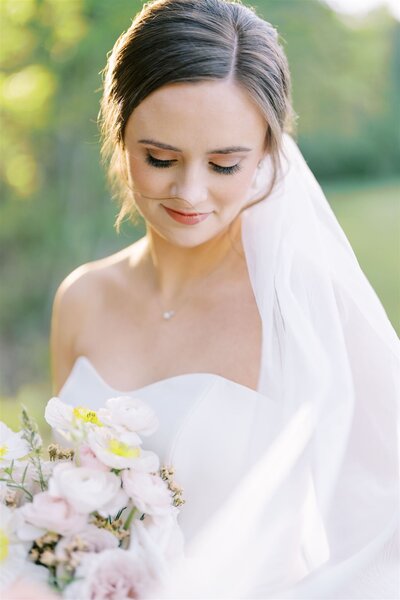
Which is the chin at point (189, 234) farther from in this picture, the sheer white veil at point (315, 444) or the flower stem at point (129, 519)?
the flower stem at point (129, 519)

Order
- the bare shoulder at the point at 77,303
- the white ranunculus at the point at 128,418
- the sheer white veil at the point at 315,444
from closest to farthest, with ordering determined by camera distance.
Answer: the white ranunculus at the point at 128,418
the sheer white veil at the point at 315,444
the bare shoulder at the point at 77,303

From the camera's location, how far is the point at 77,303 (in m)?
2.95

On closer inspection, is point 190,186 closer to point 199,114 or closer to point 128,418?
point 199,114

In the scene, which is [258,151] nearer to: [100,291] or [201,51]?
[201,51]

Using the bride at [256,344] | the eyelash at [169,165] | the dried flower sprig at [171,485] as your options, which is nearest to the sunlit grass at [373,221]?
the bride at [256,344]

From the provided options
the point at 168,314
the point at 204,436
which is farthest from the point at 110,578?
the point at 168,314

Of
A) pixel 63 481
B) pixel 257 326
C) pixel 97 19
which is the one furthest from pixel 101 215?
pixel 63 481

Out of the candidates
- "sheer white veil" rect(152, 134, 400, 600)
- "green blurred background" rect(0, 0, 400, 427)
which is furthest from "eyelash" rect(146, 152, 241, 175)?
"green blurred background" rect(0, 0, 400, 427)

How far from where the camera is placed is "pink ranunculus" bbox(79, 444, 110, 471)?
1571 mm

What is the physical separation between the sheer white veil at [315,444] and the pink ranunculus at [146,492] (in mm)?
240

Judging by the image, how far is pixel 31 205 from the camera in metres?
8.78

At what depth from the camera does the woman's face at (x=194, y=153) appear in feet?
6.85

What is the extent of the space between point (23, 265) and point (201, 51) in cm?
735

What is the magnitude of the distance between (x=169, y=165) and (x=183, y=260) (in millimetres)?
588
